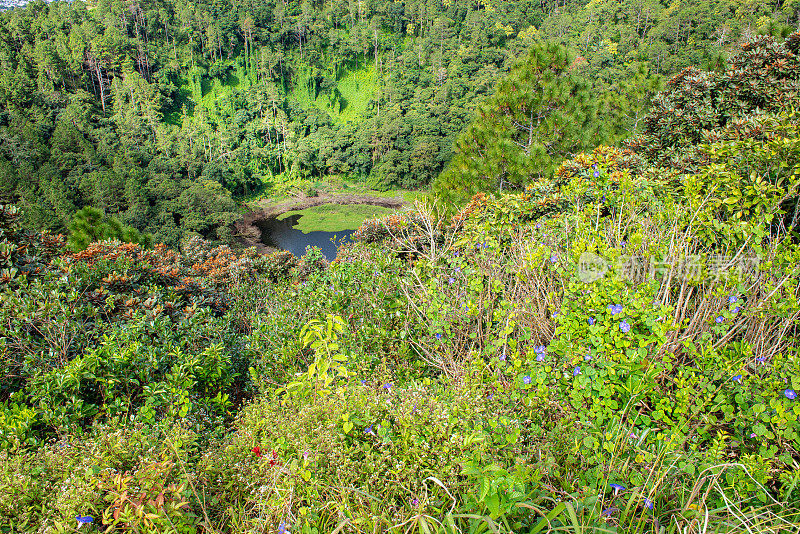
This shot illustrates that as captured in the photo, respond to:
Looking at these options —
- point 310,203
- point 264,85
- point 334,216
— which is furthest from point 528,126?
point 264,85

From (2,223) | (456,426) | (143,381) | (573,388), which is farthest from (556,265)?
(2,223)

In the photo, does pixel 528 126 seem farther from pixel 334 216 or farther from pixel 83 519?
pixel 334 216

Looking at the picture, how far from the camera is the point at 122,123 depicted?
3906 centimetres

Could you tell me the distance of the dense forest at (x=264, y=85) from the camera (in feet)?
89.9

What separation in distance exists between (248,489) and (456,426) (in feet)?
3.48

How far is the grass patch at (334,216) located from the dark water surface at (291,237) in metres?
0.64

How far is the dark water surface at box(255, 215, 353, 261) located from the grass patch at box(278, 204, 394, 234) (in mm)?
645

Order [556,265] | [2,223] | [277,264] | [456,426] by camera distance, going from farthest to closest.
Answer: [277,264]
[2,223]
[556,265]
[456,426]

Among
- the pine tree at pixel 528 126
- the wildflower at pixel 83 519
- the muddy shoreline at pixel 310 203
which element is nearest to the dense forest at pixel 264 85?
the muddy shoreline at pixel 310 203

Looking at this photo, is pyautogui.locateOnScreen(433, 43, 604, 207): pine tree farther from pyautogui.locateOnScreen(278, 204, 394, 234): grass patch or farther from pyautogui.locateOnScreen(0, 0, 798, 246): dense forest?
pyautogui.locateOnScreen(278, 204, 394, 234): grass patch

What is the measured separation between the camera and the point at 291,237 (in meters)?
29.3

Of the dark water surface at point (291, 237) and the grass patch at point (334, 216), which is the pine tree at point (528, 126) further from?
the grass patch at point (334, 216)

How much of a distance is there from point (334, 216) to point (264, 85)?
2591cm

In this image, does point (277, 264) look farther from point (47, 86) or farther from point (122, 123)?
point (47, 86)
